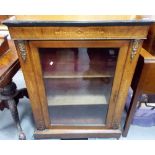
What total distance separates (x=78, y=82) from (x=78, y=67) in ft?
0.38

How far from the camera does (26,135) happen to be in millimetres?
1175

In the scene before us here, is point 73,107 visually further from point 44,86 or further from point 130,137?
point 130,137

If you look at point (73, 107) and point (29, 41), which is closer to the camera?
point (29, 41)

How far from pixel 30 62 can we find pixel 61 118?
1.70 feet

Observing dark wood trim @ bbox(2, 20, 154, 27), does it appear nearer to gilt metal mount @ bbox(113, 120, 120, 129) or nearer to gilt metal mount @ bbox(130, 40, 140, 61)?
gilt metal mount @ bbox(130, 40, 140, 61)

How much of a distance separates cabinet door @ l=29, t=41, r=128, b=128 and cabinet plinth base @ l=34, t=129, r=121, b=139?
39 mm

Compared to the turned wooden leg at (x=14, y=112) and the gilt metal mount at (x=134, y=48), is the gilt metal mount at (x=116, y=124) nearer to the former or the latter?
the gilt metal mount at (x=134, y=48)

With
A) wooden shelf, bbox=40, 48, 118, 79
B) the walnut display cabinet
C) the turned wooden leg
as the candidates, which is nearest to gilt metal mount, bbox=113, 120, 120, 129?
the walnut display cabinet

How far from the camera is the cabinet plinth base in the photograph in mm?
1099

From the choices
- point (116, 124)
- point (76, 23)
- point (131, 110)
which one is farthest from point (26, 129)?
point (76, 23)

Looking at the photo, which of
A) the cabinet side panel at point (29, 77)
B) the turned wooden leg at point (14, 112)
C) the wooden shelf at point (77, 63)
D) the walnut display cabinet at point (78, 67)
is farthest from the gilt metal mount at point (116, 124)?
the turned wooden leg at point (14, 112)

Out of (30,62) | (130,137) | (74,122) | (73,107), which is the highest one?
(30,62)

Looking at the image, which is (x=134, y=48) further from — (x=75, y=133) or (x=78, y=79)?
(x=75, y=133)
